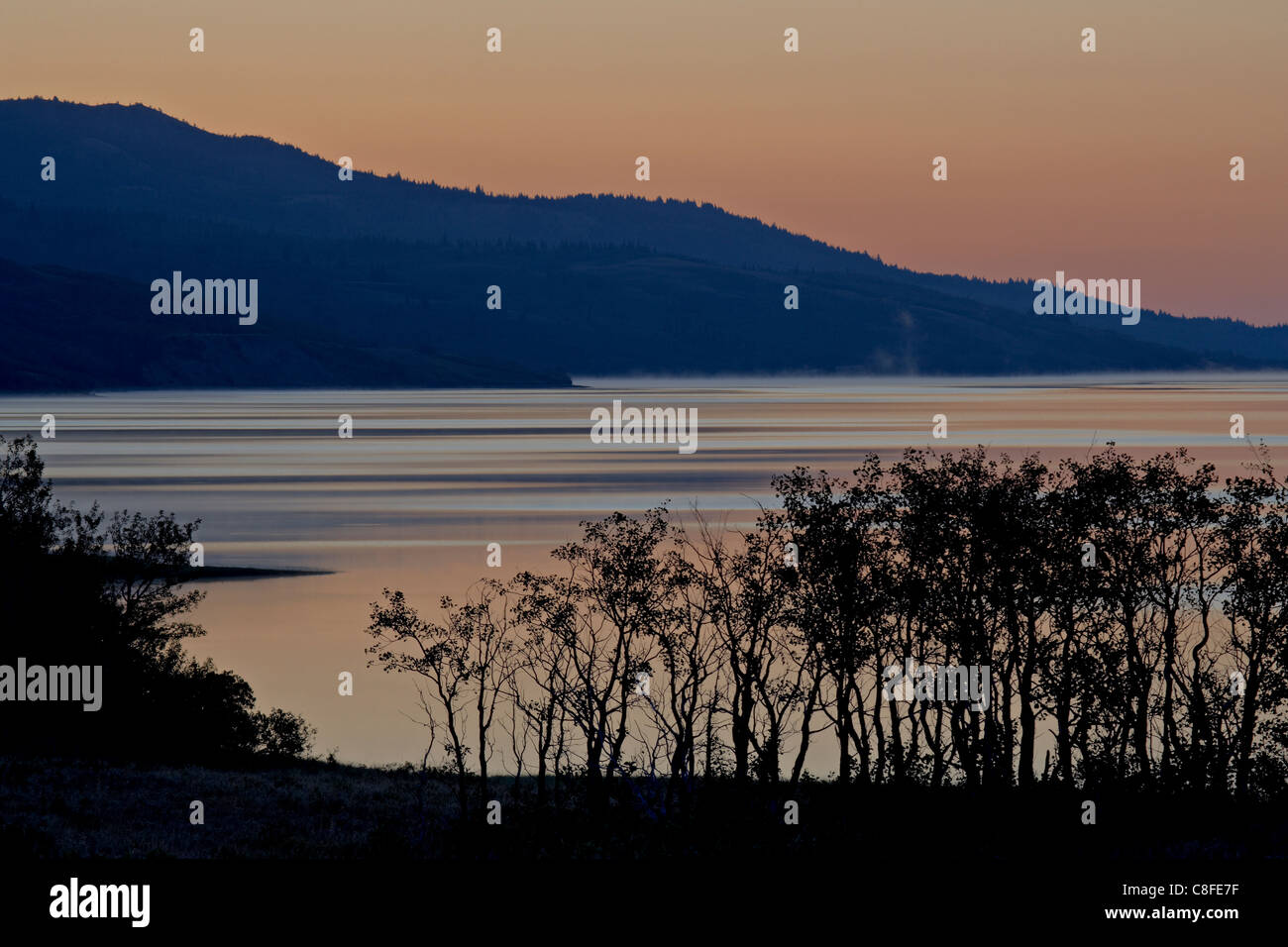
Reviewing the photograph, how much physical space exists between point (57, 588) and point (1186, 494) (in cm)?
4909

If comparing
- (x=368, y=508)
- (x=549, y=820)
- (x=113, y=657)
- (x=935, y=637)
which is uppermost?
(x=368, y=508)

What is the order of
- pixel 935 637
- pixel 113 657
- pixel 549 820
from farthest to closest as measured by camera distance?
1. pixel 113 657
2. pixel 935 637
3. pixel 549 820

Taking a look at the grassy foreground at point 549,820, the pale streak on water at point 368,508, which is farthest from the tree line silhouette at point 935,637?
the pale streak on water at point 368,508

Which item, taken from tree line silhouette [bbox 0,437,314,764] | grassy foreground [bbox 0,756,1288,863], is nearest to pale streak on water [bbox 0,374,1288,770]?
tree line silhouette [bbox 0,437,314,764]

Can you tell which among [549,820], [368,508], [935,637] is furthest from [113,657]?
[368,508]

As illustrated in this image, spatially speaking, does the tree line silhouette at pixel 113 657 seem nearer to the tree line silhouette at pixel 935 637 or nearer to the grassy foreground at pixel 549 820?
the grassy foreground at pixel 549 820

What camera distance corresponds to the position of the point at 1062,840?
3328cm

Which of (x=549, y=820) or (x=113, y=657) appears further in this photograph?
(x=113, y=657)

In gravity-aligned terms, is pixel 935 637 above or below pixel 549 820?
above

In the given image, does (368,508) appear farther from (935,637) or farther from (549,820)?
(549,820)

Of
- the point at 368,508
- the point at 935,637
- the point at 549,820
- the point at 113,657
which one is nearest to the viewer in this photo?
the point at 549,820

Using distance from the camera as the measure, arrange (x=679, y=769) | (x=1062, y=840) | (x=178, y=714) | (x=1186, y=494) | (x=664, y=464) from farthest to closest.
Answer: (x=664, y=464) < (x=1186, y=494) < (x=178, y=714) < (x=679, y=769) < (x=1062, y=840)
